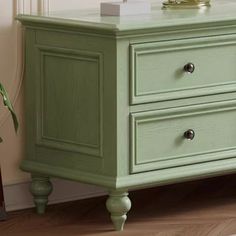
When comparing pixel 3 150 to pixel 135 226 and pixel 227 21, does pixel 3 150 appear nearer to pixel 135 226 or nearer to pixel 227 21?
pixel 135 226

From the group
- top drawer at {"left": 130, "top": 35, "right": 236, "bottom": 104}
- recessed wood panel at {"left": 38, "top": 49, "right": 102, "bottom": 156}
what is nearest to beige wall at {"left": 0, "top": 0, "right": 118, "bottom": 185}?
recessed wood panel at {"left": 38, "top": 49, "right": 102, "bottom": 156}

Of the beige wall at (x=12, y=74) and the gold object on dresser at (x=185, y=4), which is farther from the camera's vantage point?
the gold object on dresser at (x=185, y=4)

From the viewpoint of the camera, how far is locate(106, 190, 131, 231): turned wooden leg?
3.43 meters

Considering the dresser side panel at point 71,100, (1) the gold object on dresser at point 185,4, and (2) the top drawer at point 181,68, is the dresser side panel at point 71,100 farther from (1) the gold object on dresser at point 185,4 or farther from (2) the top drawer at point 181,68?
(1) the gold object on dresser at point 185,4

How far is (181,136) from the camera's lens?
3521 millimetres

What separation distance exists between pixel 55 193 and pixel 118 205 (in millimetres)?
440

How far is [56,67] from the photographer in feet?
11.6

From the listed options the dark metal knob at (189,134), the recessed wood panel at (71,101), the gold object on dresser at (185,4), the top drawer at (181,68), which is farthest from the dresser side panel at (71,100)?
the gold object on dresser at (185,4)

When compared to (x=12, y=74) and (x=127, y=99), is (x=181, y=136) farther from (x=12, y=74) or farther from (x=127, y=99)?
(x=12, y=74)

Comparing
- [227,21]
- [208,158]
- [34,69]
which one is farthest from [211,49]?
[34,69]

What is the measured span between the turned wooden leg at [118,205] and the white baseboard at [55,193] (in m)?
0.41

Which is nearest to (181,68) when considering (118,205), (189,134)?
(189,134)

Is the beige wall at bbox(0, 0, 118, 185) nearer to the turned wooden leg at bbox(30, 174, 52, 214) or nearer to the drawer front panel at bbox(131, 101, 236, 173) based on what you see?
the turned wooden leg at bbox(30, 174, 52, 214)

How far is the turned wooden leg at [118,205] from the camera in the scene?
343cm
